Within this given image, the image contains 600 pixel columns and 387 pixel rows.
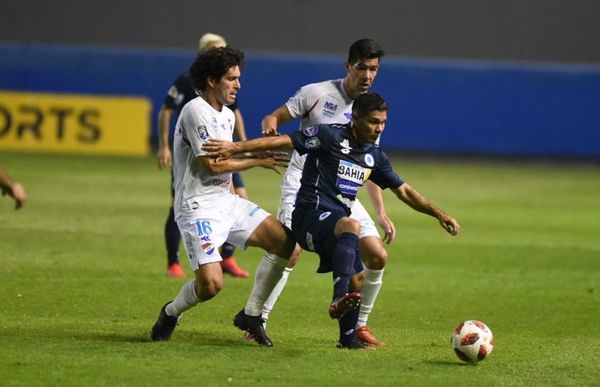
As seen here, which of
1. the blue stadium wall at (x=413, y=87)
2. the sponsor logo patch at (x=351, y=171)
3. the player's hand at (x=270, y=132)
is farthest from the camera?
the blue stadium wall at (x=413, y=87)

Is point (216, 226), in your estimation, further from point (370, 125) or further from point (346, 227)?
point (370, 125)

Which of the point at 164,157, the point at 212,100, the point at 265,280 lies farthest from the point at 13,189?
the point at 164,157

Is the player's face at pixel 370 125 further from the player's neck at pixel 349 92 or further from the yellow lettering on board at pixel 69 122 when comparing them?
the yellow lettering on board at pixel 69 122

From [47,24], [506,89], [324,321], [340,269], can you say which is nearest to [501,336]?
[324,321]

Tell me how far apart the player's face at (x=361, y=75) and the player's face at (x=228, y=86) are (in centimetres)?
114

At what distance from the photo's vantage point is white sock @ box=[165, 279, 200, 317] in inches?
318

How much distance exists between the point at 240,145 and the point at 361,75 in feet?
5.03

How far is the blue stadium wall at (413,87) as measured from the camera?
2719 cm

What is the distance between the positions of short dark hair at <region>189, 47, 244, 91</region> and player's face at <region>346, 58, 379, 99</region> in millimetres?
1091

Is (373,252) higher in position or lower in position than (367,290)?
higher

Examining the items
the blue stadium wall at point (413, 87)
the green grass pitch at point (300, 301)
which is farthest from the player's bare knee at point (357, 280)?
the blue stadium wall at point (413, 87)

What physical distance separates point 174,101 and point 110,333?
415 centimetres

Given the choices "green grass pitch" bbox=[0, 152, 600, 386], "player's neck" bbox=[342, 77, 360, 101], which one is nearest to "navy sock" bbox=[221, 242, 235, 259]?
"green grass pitch" bbox=[0, 152, 600, 386]

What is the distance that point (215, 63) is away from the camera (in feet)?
26.8
